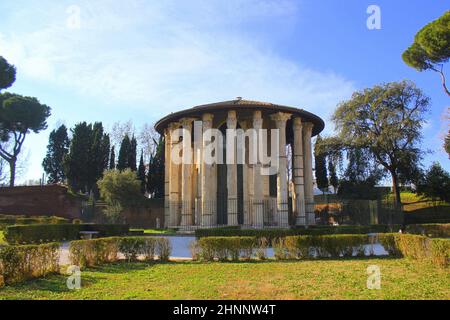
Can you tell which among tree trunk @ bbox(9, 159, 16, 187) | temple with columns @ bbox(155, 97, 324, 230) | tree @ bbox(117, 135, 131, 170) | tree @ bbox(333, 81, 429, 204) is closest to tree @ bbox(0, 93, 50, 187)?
tree trunk @ bbox(9, 159, 16, 187)

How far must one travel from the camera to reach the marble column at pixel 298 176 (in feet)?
90.2

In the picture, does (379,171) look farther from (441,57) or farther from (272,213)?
(272,213)

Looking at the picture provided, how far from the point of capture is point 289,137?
33719mm

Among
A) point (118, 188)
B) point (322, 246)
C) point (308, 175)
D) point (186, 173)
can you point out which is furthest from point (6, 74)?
point (322, 246)

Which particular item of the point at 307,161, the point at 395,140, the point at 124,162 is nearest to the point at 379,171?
the point at 395,140

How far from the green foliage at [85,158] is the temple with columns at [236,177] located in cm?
1634

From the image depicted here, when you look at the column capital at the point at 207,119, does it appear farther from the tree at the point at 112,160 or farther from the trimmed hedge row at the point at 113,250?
the tree at the point at 112,160

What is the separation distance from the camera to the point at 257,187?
26.0 meters

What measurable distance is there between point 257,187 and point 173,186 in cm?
657

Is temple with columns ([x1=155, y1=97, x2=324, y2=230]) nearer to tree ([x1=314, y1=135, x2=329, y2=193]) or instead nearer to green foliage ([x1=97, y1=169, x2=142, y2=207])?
green foliage ([x1=97, y1=169, x2=142, y2=207])

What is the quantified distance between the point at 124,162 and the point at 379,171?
85.7 feet

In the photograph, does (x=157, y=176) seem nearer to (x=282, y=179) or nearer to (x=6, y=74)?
(x=6, y=74)

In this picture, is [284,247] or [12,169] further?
[12,169]

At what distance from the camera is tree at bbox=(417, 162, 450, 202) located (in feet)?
117
